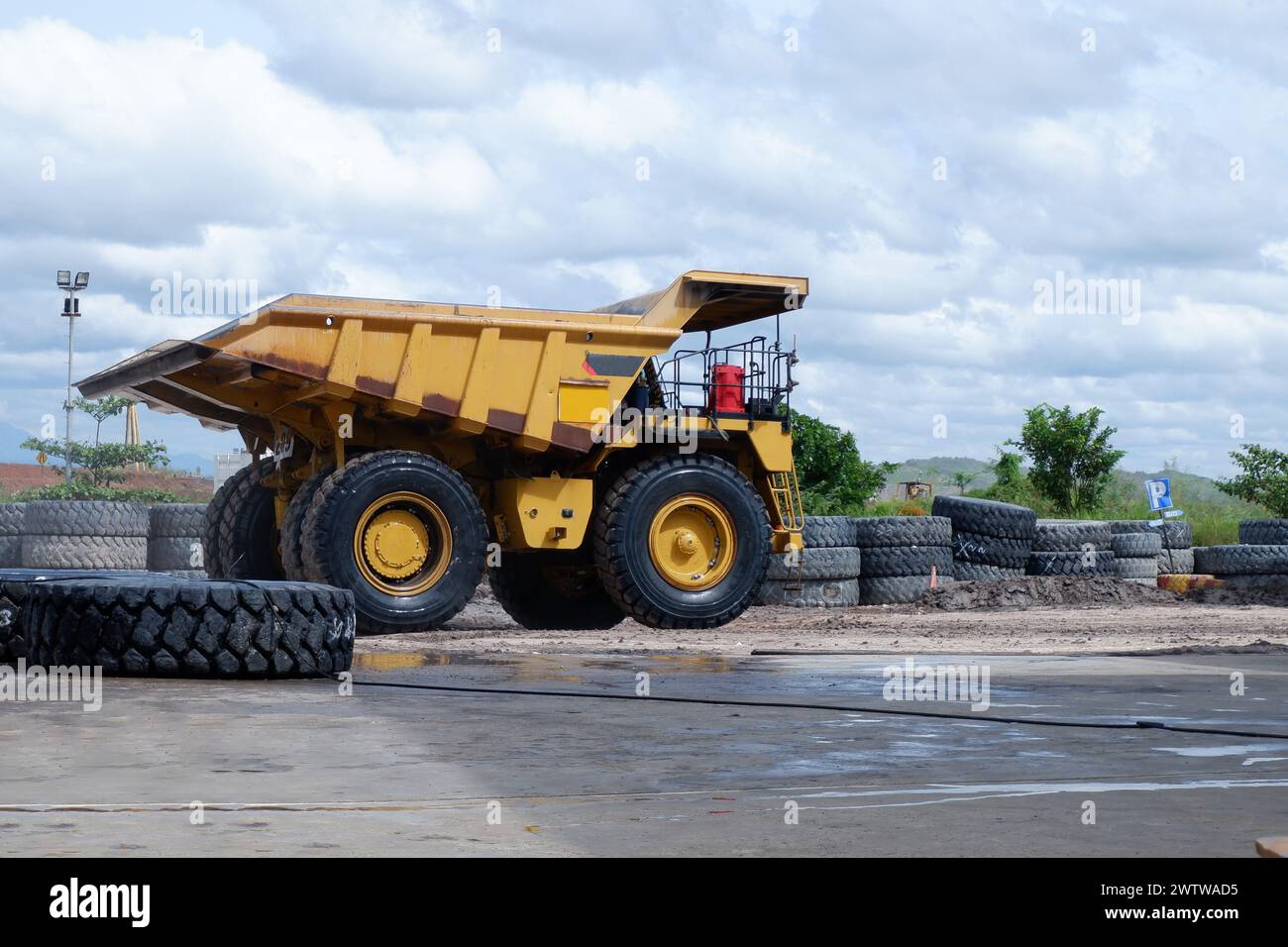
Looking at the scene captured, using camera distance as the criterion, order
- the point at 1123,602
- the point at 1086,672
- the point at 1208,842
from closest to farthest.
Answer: the point at 1208,842, the point at 1086,672, the point at 1123,602

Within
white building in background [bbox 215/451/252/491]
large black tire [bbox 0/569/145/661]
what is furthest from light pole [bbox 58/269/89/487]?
large black tire [bbox 0/569/145/661]

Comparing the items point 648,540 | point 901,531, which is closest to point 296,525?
point 648,540

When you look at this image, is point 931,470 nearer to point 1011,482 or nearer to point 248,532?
point 1011,482

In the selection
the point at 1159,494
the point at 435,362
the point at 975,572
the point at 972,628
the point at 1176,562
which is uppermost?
the point at 435,362

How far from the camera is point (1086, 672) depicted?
29.8ft

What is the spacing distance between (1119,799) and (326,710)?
10.8 feet

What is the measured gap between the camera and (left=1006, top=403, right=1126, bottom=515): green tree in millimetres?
34094

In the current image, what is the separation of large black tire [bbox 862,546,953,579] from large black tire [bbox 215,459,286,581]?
696 centimetres

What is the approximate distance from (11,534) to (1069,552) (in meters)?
12.9

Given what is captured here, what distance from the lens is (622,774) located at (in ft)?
16.3

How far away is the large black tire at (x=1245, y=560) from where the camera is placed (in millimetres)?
20250

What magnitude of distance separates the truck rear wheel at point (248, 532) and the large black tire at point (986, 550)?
8609 mm
